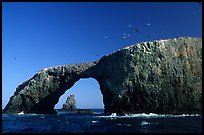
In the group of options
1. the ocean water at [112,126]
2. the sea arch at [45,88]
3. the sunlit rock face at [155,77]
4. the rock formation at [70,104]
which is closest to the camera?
the ocean water at [112,126]

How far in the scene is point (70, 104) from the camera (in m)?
193

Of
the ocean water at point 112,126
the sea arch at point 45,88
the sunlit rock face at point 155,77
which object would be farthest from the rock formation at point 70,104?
the ocean water at point 112,126

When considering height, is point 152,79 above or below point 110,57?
below

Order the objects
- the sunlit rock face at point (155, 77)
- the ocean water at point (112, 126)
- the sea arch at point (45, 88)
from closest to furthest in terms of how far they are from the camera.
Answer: the ocean water at point (112, 126), the sunlit rock face at point (155, 77), the sea arch at point (45, 88)

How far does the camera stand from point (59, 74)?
4451 inches


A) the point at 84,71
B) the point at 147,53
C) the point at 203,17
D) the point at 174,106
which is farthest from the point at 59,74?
the point at 203,17

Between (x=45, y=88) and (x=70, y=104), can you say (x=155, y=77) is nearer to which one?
(x=45, y=88)

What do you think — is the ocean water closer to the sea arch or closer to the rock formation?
the sea arch

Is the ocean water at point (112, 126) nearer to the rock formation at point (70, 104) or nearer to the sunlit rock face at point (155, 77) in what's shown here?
the sunlit rock face at point (155, 77)

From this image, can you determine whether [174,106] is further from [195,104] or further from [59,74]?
[59,74]

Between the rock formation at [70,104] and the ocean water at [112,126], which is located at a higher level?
the ocean water at [112,126]

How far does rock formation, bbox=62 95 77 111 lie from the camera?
623ft

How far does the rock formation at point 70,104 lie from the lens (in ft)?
623

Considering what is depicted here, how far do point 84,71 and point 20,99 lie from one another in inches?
1077
